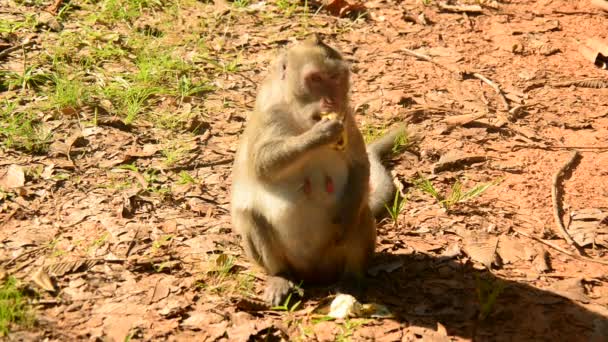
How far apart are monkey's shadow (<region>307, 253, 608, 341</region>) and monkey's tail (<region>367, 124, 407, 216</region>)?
64 cm

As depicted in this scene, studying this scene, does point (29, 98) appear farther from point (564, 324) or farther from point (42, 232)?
point (564, 324)

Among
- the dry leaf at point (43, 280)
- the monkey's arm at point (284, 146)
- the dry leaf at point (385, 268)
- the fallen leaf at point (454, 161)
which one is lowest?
the dry leaf at point (385, 268)

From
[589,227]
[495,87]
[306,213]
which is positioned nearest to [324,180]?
[306,213]

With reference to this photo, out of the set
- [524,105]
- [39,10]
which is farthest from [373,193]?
[39,10]

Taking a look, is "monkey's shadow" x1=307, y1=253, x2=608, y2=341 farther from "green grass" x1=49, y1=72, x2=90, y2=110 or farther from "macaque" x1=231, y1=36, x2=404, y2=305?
"green grass" x1=49, y1=72, x2=90, y2=110

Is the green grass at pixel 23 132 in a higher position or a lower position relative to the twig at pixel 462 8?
lower

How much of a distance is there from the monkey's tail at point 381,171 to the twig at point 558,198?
1.27 metres

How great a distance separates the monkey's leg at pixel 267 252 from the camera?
5.41 m

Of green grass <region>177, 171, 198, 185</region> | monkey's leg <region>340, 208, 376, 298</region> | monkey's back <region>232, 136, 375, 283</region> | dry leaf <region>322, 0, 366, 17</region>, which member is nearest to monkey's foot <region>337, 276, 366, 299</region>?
monkey's leg <region>340, 208, 376, 298</region>

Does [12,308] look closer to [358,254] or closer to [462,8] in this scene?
[358,254]

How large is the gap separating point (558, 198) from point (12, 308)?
419 centimetres

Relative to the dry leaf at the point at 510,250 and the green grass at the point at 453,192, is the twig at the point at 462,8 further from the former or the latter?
the dry leaf at the point at 510,250

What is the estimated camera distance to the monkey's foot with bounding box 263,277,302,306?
5.35 m

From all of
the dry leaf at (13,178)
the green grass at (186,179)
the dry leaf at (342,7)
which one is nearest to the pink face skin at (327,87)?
the green grass at (186,179)
